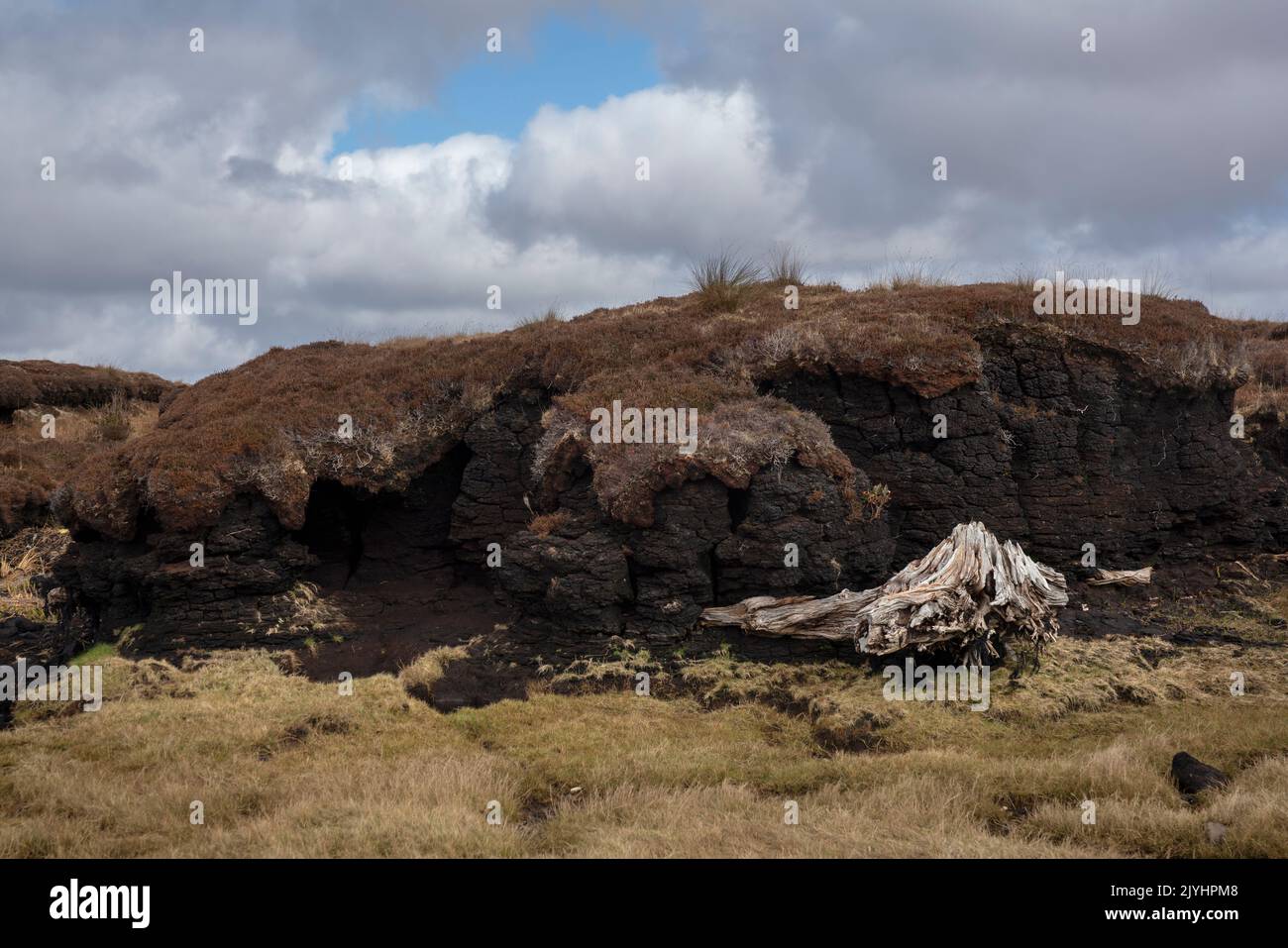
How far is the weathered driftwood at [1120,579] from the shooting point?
19.1 metres

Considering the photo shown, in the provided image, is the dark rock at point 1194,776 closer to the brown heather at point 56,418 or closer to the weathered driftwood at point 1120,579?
the weathered driftwood at point 1120,579

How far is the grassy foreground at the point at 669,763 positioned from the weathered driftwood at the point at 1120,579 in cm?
186

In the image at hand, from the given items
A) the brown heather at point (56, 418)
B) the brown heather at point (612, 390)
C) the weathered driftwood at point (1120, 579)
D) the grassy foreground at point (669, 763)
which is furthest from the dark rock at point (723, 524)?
the brown heather at point (56, 418)

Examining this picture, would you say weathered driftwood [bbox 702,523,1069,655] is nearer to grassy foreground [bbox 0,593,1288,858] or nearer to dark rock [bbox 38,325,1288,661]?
dark rock [bbox 38,325,1288,661]

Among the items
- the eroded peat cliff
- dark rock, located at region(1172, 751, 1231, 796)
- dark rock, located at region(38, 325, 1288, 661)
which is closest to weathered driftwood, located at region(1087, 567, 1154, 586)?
dark rock, located at region(38, 325, 1288, 661)

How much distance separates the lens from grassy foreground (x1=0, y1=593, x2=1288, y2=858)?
953 cm

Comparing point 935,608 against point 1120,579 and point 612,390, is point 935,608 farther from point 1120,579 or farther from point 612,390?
point 612,390

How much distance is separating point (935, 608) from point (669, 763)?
216 inches

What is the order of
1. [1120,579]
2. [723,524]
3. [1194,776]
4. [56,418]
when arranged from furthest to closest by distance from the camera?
[56,418] → [1120,579] → [723,524] → [1194,776]

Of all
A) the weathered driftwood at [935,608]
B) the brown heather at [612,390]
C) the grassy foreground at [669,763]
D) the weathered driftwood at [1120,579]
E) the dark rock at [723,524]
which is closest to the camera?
the grassy foreground at [669,763]

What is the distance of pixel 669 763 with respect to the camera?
40.1 feet

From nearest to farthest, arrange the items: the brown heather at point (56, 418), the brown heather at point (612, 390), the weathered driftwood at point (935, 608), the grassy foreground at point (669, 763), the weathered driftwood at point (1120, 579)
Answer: the grassy foreground at point (669, 763) < the weathered driftwood at point (935, 608) < the brown heather at point (612, 390) < the weathered driftwood at point (1120, 579) < the brown heather at point (56, 418)

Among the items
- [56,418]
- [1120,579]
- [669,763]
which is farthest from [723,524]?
[56,418]

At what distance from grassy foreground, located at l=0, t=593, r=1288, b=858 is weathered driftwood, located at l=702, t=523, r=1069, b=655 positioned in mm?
701
